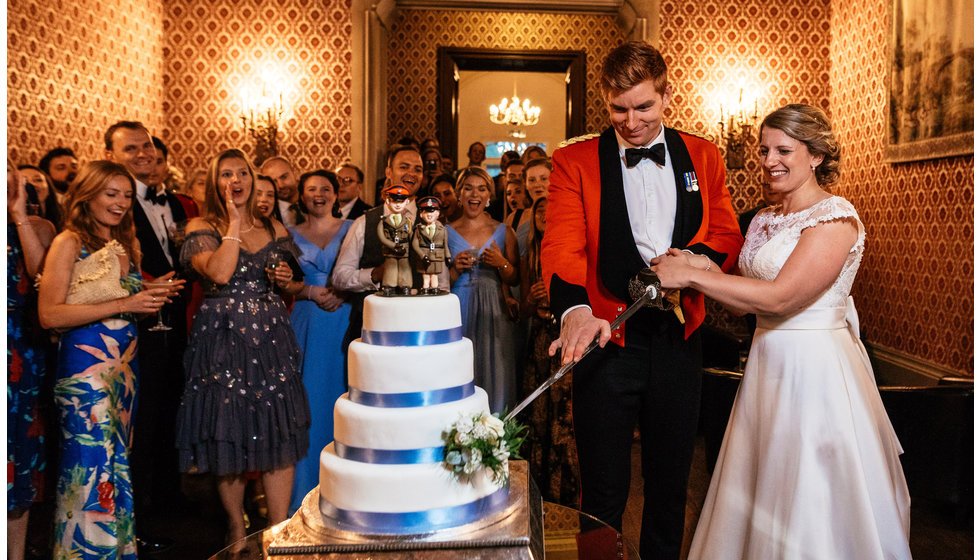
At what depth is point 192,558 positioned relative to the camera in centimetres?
344

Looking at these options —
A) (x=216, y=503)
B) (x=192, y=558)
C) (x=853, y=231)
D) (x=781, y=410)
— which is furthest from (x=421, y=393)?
(x=216, y=503)

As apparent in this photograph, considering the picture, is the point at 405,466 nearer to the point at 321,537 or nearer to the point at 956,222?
the point at 321,537

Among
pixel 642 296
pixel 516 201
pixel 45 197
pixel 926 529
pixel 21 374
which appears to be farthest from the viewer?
pixel 516 201

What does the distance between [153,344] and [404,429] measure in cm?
272

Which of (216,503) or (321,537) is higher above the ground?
(321,537)

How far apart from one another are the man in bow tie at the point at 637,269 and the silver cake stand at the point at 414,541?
63 cm

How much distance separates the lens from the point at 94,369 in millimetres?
2910

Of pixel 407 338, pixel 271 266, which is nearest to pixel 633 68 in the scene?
pixel 407 338

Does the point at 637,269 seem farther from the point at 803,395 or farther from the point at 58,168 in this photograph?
the point at 58,168

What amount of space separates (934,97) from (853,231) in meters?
4.00

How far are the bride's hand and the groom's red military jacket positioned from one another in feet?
0.48

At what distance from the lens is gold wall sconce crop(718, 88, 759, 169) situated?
299 inches

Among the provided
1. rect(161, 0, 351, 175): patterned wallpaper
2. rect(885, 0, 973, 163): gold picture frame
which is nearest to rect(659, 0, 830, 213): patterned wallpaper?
rect(885, 0, 973, 163): gold picture frame

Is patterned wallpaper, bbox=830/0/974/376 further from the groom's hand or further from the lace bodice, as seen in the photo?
the groom's hand
